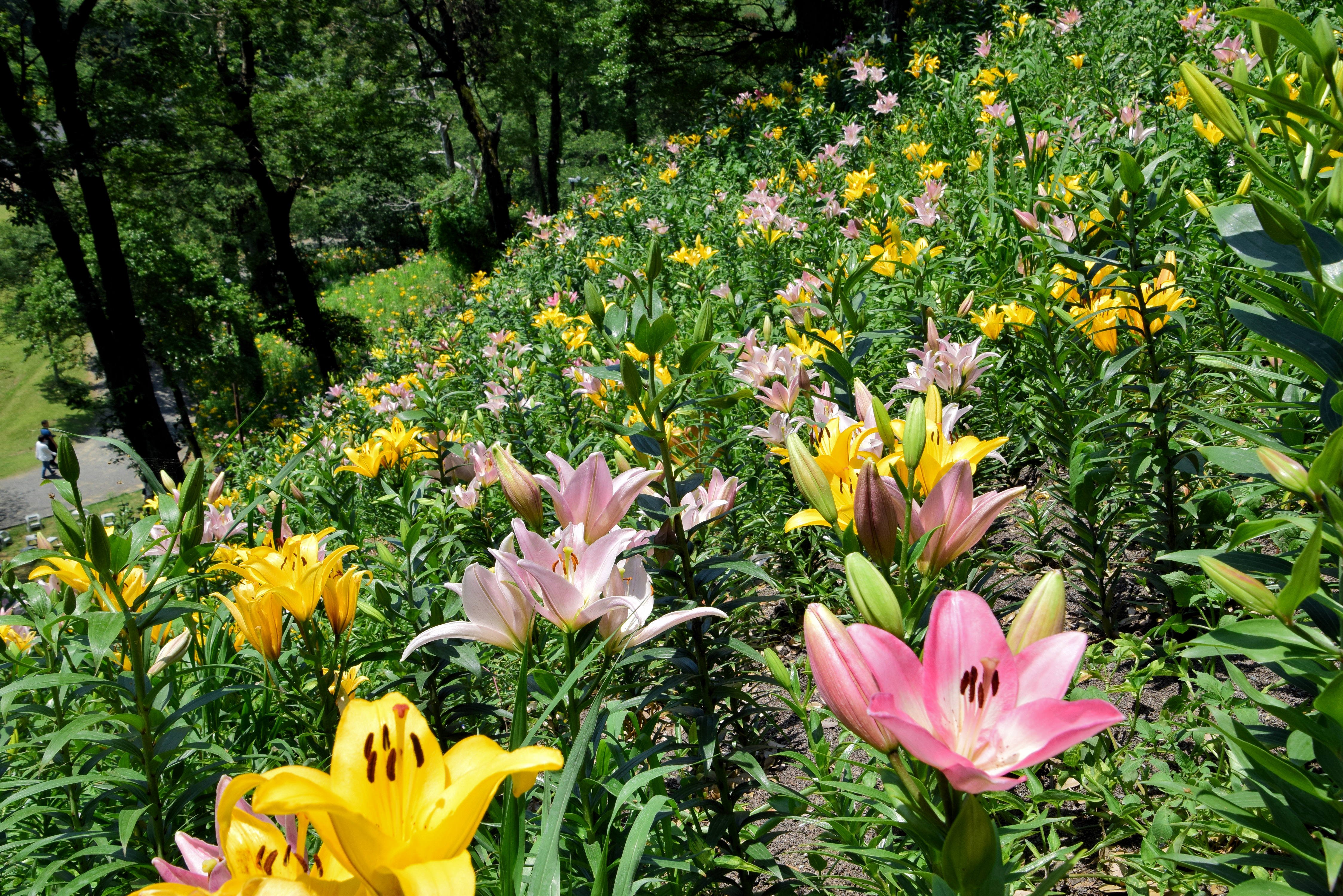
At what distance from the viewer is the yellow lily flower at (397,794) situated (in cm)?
49

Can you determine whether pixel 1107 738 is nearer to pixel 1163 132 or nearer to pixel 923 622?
pixel 923 622

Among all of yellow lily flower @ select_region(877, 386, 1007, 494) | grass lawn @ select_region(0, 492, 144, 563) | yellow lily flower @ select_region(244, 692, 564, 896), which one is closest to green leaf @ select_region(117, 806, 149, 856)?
yellow lily flower @ select_region(244, 692, 564, 896)

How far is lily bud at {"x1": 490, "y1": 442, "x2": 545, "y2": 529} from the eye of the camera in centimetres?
114

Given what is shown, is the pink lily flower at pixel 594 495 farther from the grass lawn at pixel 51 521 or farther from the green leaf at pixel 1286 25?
the grass lawn at pixel 51 521

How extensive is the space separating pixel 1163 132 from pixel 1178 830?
3.25m

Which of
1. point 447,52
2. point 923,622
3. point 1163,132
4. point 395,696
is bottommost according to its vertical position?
point 923,622

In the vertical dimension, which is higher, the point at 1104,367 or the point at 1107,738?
the point at 1104,367

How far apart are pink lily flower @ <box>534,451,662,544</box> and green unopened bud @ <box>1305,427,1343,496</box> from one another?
71 centimetres

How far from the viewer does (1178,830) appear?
118 centimetres

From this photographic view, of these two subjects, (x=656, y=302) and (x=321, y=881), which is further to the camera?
(x=656, y=302)

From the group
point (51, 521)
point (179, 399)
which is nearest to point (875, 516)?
point (179, 399)

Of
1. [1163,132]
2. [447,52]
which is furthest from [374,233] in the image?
[1163,132]

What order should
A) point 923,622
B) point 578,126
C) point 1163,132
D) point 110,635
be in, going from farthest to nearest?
point 578,126 < point 1163,132 < point 110,635 < point 923,622

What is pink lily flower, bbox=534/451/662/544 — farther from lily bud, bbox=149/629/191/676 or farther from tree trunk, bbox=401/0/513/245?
tree trunk, bbox=401/0/513/245
